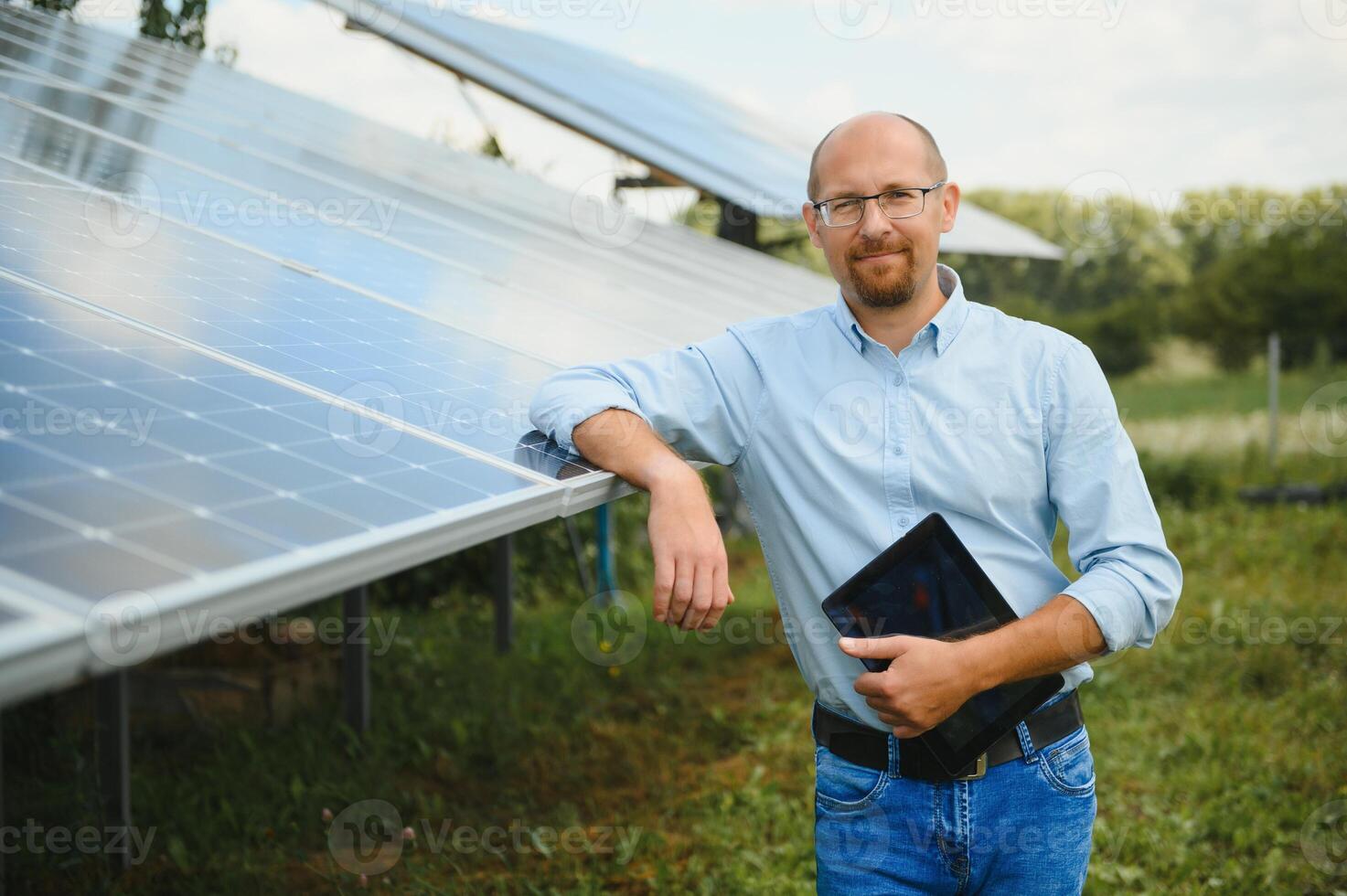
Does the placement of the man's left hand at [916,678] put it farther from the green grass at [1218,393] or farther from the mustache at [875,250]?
the green grass at [1218,393]

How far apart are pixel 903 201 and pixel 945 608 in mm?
905

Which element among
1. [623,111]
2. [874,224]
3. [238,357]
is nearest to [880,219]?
[874,224]

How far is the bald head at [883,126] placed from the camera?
8.47 feet

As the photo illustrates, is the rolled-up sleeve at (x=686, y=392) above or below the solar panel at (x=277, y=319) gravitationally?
above

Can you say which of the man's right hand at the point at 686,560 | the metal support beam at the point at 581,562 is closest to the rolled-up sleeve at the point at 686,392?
the man's right hand at the point at 686,560

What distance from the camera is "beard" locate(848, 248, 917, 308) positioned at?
2.57 m

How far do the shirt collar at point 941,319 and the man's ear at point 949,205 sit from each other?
102 millimetres

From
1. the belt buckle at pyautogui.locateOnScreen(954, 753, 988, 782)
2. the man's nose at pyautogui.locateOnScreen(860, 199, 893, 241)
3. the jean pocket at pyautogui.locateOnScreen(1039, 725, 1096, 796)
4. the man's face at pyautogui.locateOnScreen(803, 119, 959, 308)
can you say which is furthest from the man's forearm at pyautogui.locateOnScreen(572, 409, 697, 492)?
the jean pocket at pyautogui.locateOnScreen(1039, 725, 1096, 796)

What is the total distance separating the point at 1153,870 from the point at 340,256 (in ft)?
13.5

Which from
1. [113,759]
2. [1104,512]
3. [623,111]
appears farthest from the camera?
[623,111]

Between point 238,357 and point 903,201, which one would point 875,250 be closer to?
point 903,201

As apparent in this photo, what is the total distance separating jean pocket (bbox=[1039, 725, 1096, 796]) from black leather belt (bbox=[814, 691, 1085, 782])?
19 millimetres

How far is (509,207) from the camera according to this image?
7.51 m

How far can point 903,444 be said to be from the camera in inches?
102
